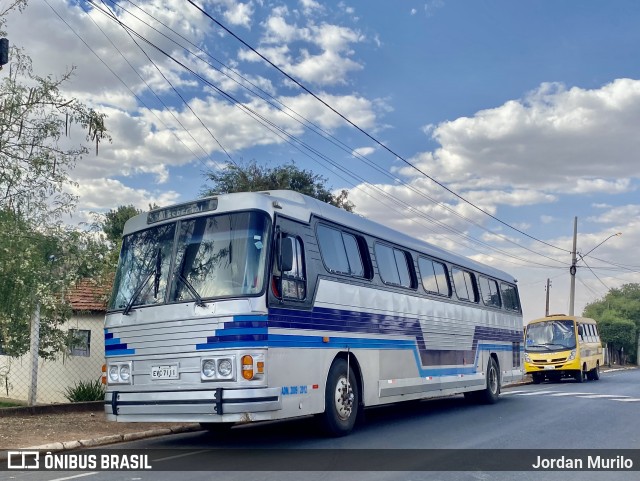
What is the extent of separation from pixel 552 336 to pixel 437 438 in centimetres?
2219

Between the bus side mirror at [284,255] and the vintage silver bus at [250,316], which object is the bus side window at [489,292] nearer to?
the vintage silver bus at [250,316]


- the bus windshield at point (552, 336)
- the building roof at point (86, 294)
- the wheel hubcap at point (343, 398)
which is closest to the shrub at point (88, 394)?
the building roof at point (86, 294)

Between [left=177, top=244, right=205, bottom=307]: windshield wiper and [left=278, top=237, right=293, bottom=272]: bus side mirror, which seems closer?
[left=177, top=244, right=205, bottom=307]: windshield wiper

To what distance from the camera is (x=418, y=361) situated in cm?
1405

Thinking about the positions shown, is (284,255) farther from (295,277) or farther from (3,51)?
(3,51)

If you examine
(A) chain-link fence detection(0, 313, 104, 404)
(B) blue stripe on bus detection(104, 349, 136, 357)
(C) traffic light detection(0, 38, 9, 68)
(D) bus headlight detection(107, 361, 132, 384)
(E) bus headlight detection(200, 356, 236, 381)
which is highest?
(C) traffic light detection(0, 38, 9, 68)

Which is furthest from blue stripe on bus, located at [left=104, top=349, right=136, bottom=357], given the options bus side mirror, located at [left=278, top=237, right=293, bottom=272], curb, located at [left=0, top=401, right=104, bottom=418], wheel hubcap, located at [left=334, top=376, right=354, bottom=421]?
curb, located at [left=0, top=401, right=104, bottom=418]

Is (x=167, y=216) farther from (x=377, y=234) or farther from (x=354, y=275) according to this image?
(x=377, y=234)

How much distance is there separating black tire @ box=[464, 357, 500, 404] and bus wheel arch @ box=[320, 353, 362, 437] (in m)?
7.55

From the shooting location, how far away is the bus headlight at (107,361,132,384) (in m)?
9.79

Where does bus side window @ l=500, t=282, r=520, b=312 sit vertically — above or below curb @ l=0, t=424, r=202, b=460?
above

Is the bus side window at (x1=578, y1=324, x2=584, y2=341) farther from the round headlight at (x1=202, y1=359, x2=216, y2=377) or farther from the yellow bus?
the round headlight at (x1=202, y1=359, x2=216, y2=377)

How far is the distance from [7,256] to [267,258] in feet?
13.3

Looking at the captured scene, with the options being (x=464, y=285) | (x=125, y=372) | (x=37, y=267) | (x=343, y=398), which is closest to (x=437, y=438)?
(x=343, y=398)
